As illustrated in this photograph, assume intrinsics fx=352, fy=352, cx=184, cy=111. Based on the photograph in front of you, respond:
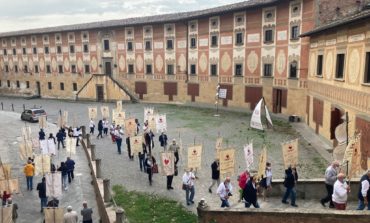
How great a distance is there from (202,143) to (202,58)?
19.0 m

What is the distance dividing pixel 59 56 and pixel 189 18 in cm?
2545

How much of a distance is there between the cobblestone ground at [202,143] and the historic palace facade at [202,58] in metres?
3.16

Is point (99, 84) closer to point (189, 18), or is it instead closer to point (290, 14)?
point (189, 18)

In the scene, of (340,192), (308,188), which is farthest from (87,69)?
(340,192)

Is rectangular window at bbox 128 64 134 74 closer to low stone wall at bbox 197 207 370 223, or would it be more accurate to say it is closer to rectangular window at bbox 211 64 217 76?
rectangular window at bbox 211 64 217 76

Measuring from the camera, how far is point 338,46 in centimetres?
2125

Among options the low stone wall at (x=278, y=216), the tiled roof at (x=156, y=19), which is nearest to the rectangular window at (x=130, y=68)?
the tiled roof at (x=156, y=19)

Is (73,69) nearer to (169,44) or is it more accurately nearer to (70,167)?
(169,44)

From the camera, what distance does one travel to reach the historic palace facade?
27125 mm

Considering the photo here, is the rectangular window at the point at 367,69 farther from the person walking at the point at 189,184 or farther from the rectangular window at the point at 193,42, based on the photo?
the rectangular window at the point at 193,42

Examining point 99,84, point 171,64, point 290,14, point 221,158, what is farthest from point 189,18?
point 221,158

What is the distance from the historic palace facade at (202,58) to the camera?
2712cm

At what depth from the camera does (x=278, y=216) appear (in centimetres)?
1052

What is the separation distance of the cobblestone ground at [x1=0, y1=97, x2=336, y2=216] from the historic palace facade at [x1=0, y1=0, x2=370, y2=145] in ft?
10.4
